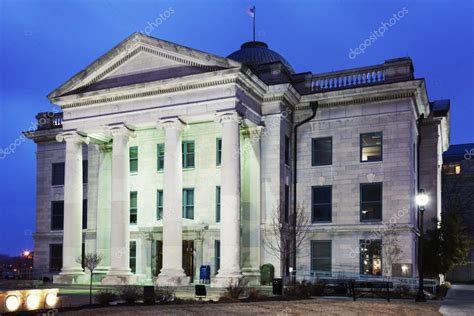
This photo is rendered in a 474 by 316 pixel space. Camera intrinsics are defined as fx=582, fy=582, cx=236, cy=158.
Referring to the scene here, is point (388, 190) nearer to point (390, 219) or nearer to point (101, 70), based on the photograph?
point (390, 219)

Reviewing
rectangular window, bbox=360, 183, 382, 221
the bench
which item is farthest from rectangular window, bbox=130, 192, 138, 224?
the bench

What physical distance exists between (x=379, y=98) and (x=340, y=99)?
2.40 metres

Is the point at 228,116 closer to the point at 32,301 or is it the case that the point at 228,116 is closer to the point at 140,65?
the point at 140,65

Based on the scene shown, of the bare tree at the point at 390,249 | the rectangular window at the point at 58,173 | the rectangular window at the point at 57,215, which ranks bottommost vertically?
the bare tree at the point at 390,249

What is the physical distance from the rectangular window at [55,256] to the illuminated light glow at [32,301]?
104ft

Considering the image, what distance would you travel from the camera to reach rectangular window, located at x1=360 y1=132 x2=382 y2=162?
1399 inches

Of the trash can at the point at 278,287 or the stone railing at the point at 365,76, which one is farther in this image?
the stone railing at the point at 365,76

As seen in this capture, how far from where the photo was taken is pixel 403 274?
1314 inches

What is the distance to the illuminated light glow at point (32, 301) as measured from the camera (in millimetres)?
14008

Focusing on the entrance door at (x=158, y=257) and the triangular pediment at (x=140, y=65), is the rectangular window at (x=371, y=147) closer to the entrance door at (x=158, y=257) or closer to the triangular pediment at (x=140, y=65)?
the triangular pediment at (x=140, y=65)

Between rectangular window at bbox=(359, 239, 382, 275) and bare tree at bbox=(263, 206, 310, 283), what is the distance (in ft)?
12.2

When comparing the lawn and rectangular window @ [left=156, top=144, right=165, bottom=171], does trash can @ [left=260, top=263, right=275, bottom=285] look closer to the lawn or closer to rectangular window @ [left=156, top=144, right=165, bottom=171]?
the lawn

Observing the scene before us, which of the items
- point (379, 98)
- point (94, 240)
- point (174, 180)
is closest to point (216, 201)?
point (174, 180)

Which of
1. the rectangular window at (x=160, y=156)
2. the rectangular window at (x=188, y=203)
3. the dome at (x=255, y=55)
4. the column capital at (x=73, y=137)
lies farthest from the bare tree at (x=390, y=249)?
the column capital at (x=73, y=137)
